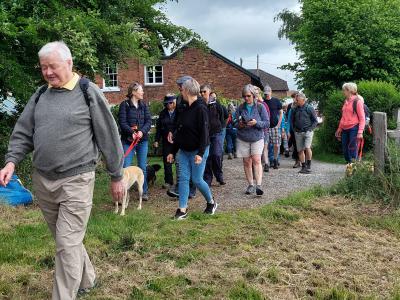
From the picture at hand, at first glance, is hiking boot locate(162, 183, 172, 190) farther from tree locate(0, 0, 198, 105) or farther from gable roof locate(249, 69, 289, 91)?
gable roof locate(249, 69, 289, 91)

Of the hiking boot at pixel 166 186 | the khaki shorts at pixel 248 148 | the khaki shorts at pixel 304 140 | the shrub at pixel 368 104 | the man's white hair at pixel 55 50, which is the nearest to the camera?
the man's white hair at pixel 55 50

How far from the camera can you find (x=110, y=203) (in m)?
8.37

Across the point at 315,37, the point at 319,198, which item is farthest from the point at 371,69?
the point at 319,198

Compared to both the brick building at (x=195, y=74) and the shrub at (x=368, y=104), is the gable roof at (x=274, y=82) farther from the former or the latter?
the shrub at (x=368, y=104)

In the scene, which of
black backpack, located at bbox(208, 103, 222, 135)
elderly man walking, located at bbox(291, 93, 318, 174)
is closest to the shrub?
elderly man walking, located at bbox(291, 93, 318, 174)

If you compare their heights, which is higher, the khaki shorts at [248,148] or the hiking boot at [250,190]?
the khaki shorts at [248,148]

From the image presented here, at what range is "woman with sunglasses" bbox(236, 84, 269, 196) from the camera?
8.34 m

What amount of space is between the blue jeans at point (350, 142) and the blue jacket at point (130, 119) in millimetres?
4083

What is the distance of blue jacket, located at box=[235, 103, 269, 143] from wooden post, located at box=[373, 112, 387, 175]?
1.79m

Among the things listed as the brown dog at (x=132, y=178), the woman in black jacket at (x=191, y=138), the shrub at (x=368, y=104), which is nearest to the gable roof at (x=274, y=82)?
the shrub at (x=368, y=104)

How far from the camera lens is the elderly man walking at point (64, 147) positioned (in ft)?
12.2

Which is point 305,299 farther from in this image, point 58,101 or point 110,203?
point 110,203

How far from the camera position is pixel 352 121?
31.6 ft

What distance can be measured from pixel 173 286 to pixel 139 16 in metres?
10.4
